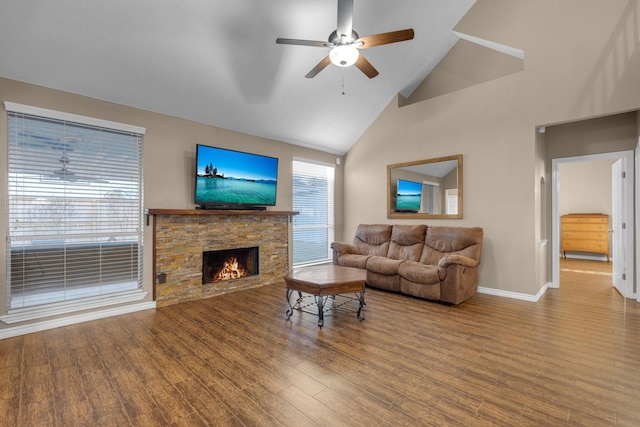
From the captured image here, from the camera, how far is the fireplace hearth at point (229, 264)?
4.47 m

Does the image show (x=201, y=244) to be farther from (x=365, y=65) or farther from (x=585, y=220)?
(x=585, y=220)

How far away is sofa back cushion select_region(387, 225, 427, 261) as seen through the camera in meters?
4.89

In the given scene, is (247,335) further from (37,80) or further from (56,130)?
(37,80)

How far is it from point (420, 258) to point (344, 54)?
3308mm

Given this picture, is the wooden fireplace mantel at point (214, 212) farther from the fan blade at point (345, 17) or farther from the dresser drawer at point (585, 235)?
the dresser drawer at point (585, 235)

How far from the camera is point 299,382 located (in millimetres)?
2146

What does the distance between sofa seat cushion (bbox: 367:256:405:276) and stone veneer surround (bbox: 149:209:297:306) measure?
5.63 feet

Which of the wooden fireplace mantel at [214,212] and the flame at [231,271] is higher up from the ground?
the wooden fireplace mantel at [214,212]

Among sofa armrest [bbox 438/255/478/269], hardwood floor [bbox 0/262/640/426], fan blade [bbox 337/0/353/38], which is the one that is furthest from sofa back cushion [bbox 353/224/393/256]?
fan blade [bbox 337/0/353/38]

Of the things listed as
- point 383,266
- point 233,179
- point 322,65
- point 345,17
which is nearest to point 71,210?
point 233,179

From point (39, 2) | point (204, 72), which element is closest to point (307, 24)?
point (204, 72)

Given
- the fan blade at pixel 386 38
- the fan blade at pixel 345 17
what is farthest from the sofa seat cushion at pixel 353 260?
the fan blade at pixel 345 17

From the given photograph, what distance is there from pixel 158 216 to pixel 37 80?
73.2 inches

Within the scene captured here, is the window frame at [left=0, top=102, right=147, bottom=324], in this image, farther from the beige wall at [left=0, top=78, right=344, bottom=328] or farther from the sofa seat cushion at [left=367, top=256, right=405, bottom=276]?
the sofa seat cushion at [left=367, top=256, right=405, bottom=276]
